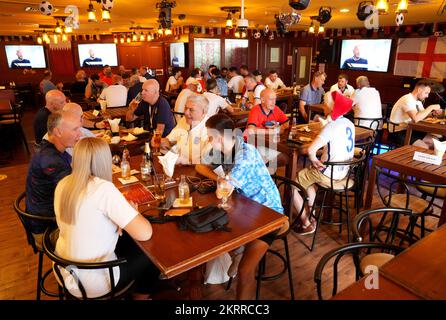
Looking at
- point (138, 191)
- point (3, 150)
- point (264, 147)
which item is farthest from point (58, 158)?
point (3, 150)

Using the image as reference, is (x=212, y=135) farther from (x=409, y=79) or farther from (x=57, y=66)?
(x=57, y=66)

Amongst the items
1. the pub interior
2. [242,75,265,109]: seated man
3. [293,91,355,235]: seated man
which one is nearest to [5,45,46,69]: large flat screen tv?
the pub interior

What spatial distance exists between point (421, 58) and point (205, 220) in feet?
31.4

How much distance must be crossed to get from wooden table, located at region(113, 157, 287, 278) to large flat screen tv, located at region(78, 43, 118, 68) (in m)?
14.0

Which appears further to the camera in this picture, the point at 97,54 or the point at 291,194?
the point at 97,54

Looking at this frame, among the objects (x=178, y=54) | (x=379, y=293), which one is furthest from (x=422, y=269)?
(x=178, y=54)

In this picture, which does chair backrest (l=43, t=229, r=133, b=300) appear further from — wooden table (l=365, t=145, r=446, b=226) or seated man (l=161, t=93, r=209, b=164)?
wooden table (l=365, t=145, r=446, b=226)

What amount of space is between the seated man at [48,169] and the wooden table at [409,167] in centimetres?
267

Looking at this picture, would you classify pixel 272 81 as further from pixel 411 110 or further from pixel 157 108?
pixel 157 108

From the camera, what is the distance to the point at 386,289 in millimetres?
1333

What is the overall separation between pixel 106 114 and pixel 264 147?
282 cm

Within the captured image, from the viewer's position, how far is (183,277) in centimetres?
270

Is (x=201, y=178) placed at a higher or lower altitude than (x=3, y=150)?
higher
